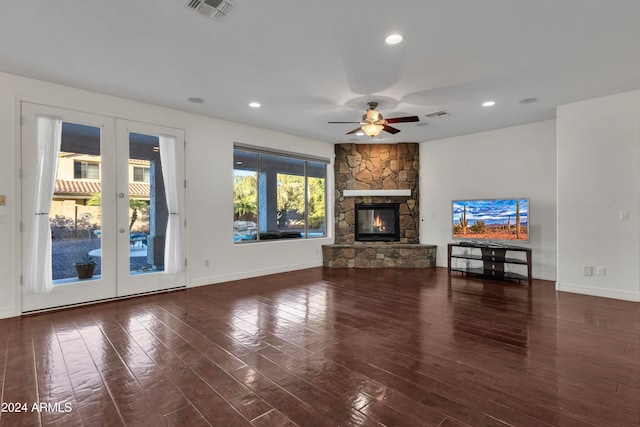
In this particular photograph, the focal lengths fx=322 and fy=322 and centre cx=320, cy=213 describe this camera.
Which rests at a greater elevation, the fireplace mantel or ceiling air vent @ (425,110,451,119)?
ceiling air vent @ (425,110,451,119)

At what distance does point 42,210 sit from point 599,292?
7407 mm

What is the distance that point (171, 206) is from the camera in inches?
196

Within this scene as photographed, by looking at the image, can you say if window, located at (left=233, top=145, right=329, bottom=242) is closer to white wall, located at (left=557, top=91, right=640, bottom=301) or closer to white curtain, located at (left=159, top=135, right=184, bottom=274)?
white curtain, located at (left=159, top=135, right=184, bottom=274)

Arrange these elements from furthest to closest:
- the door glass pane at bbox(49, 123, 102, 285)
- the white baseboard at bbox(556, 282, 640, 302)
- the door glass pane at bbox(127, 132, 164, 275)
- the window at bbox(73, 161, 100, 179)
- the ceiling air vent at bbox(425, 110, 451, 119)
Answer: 1. the ceiling air vent at bbox(425, 110, 451, 119)
2. the door glass pane at bbox(127, 132, 164, 275)
3. the white baseboard at bbox(556, 282, 640, 302)
4. the window at bbox(73, 161, 100, 179)
5. the door glass pane at bbox(49, 123, 102, 285)

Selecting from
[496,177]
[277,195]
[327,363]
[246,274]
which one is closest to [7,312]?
[246,274]

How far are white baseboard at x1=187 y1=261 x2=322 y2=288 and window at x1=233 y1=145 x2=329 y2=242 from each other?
616mm

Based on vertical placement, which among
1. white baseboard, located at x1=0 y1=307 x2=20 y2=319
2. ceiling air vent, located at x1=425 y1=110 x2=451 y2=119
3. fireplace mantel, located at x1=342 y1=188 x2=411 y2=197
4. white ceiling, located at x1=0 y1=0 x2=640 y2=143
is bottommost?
white baseboard, located at x1=0 y1=307 x2=20 y2=319

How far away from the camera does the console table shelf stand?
17.8ft

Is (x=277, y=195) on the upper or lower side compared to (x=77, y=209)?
upper

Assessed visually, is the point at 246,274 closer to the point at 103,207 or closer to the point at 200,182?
the point at 200,182

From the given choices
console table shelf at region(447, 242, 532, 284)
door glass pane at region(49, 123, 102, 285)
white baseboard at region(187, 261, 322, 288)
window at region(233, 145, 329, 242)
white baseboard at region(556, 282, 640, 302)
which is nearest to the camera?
door glass pane at region(49, 123, 102, 285)

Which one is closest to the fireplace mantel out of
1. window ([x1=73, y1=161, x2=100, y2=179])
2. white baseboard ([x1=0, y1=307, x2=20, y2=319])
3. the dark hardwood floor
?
the dark hardwood floor

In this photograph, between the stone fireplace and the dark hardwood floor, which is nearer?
the dark hardwood floor

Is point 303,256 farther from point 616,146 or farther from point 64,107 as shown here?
point 616,146
